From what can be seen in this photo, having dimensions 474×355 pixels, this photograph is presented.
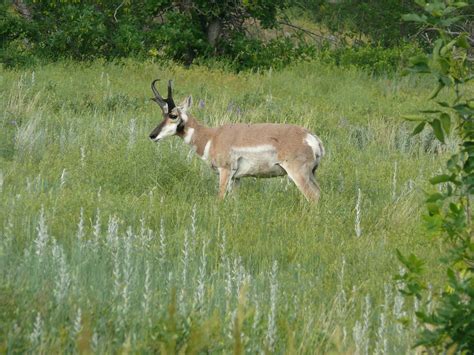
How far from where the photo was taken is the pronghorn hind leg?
9078 mm

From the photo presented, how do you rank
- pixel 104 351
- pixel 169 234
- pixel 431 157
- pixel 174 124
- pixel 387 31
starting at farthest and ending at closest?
pixel 387 31 < pixel 431 157 < pixel 174 124 < pixel 169 234 < pixel 104 351

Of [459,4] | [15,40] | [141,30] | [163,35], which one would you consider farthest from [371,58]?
[459,4]

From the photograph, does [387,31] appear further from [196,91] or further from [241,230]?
[241,230]

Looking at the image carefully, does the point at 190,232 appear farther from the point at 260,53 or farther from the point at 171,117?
the point at 260,53

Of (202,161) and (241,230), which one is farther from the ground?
(241,230)

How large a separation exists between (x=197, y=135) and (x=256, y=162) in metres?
1.04

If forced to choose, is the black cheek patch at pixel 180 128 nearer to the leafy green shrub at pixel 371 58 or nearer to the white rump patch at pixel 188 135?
the white rump patch at pixel 188 135

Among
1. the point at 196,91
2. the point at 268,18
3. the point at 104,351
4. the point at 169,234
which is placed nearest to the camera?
the point at 104,351

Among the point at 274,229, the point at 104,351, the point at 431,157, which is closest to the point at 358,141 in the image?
the point at 431,157

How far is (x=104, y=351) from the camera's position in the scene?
4027 mm

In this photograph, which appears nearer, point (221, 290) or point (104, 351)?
point (104, 351)

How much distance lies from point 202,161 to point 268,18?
1115cm

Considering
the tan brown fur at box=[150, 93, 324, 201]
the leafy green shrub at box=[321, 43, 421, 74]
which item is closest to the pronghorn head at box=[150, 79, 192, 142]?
the tan brown fur at box=[150, 93, 324, 201]

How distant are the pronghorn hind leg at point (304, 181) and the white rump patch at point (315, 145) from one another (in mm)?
185
